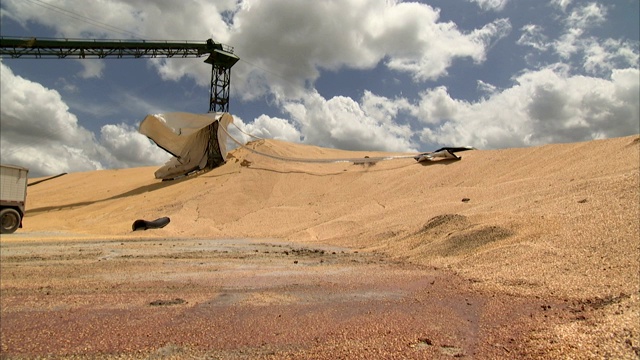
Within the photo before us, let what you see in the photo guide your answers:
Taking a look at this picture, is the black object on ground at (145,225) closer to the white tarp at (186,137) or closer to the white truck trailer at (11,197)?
the white truck trailer at (11,197)

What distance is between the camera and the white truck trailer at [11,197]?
12969 mm

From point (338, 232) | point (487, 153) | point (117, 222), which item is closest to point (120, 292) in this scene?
point (338, 232)

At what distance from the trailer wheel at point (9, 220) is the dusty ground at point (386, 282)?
2894 mm

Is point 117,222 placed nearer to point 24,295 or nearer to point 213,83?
point 213,83

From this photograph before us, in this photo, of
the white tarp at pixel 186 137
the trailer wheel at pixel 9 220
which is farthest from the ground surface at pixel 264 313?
the white tarp at pixel 186 137

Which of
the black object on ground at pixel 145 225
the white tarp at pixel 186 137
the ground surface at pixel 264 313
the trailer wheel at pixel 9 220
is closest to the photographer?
the ground surface at pixel 264 313

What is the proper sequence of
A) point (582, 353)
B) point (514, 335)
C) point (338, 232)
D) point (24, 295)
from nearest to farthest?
point (582, 353) → point (514, 335) → point (24, 295) → point (338, 232)

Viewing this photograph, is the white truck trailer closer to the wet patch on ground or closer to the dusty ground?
the dusty ground

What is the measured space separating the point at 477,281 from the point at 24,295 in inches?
219

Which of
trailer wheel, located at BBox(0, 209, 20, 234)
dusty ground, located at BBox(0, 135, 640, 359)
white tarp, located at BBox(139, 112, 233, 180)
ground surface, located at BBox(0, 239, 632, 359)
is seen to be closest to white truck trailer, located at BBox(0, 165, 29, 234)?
trailer wheel, located at BBox(0, 209, 20, 234)

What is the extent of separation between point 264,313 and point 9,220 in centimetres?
1271

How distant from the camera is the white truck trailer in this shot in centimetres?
1297

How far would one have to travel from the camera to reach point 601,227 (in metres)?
6.39

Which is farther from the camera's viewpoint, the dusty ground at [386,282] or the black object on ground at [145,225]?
the black object on ground at [145,225]
